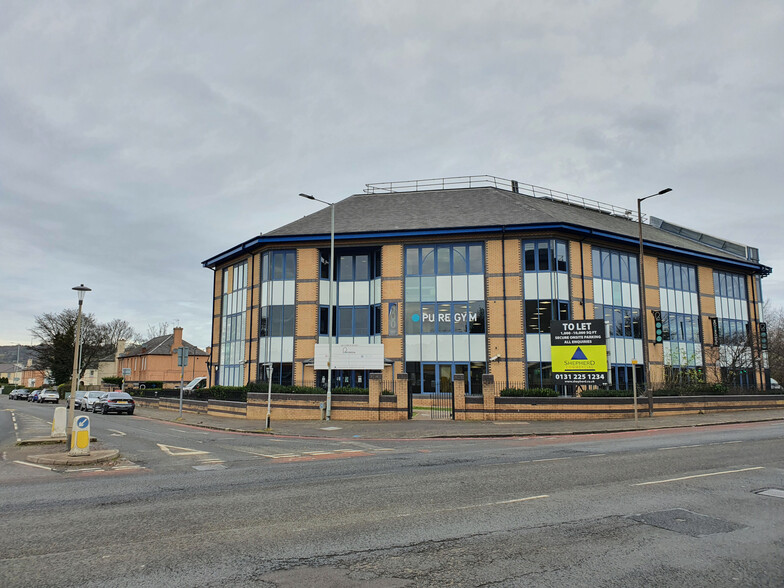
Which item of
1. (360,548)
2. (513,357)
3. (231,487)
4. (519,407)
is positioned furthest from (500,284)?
(360,548)

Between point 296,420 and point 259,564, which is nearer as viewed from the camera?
point 259,564

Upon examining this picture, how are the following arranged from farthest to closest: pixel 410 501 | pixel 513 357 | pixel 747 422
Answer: pixel 513 357 < pixel 747 422 < pixel 410 501

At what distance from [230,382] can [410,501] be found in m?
31.3

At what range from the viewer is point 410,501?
8.55m

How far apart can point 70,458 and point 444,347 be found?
2175 cm

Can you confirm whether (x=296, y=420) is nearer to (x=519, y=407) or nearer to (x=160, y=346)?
(x=519, y=407)

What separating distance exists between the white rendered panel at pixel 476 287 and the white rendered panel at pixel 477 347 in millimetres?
2401

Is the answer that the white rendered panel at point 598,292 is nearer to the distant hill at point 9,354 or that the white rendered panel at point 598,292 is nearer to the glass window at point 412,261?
the glass window at point 412,261

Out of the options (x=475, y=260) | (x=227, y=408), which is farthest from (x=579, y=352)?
(x=227, y=408)

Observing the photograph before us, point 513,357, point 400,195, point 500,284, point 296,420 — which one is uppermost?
point 400,195

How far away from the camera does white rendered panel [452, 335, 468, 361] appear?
3191 centimetres

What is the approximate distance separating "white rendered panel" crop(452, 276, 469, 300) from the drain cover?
24.9 m

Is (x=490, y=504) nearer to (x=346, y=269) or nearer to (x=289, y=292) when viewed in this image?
(x=289, y=292)

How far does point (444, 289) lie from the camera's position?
3275 cm
